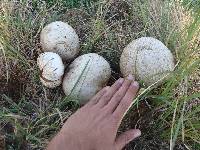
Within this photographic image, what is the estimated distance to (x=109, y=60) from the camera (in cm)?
260

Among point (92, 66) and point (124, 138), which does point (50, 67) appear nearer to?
point (92, 66)

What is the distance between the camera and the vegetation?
227 centimetres

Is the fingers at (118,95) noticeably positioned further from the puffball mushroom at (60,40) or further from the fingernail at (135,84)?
the puffball mushroom at (60,40)

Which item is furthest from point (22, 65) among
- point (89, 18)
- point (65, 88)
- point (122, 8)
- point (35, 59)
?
point (122, 8)

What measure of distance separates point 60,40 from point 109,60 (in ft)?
1.00

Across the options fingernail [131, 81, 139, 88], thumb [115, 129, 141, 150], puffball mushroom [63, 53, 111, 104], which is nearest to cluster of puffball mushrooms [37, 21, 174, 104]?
puffball mushroom [63, 53, 111, 104]

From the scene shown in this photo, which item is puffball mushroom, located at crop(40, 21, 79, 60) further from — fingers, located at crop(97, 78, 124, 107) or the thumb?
the thumb

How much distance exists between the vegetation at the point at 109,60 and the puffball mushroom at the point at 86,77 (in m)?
0.07

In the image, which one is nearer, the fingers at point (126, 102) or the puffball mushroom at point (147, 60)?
the fingers at point (126, 102)

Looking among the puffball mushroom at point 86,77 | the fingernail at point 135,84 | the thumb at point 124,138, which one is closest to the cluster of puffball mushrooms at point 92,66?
the puffball mushroom at point 86,77

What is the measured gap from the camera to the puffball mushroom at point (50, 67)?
236 cm

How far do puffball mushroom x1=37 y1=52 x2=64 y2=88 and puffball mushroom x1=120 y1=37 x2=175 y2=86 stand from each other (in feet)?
1.06

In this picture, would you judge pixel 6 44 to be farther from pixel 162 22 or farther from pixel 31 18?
pixel 162 22

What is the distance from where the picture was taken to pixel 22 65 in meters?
2.52
